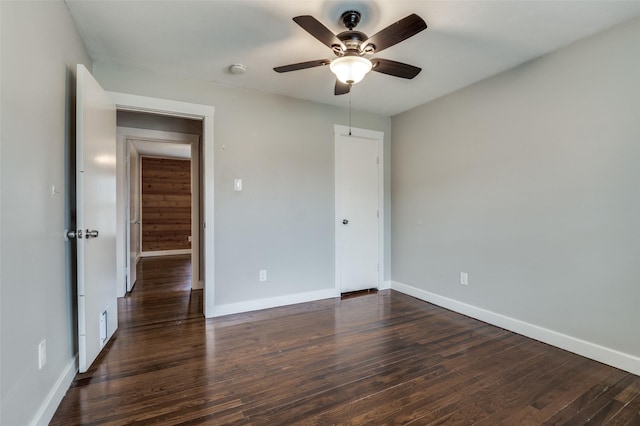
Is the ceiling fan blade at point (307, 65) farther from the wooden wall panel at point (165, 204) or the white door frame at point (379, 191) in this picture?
the wooden wall panel at point (165, 204)

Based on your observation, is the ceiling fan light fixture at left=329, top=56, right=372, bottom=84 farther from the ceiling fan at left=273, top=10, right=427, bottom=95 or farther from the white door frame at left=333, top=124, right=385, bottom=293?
the white door frame at left=333, top=124, right=385, bottom=293

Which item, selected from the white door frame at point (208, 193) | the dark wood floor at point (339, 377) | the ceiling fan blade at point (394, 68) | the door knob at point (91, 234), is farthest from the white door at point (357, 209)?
the door knob at point (91, 234)

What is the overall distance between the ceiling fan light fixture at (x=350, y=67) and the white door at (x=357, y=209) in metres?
1.78

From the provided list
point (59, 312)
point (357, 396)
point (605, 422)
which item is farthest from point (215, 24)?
point (605, 422)

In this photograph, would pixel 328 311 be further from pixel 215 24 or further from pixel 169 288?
pixel 215 24

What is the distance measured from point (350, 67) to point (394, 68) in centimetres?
38

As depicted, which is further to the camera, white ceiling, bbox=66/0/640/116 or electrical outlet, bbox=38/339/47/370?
white ceiling, bbox=66/0/640/116

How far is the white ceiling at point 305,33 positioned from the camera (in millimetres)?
1931

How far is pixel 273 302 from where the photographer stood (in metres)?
3.43

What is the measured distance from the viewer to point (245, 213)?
3.28 m

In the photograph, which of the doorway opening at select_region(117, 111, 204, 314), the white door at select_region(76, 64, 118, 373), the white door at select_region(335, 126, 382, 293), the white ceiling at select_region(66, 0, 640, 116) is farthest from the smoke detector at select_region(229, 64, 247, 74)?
the doorway opening at select_region(117, 111, 204, 314)

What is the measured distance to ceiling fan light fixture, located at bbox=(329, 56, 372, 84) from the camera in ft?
6.41

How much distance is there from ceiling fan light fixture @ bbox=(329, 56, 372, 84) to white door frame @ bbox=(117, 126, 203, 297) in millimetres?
2807

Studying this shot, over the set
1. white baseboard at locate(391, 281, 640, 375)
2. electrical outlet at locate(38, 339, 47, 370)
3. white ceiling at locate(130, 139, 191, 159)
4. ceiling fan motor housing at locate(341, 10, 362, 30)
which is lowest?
white baseboard at locate(391, 281, 640, 375)
